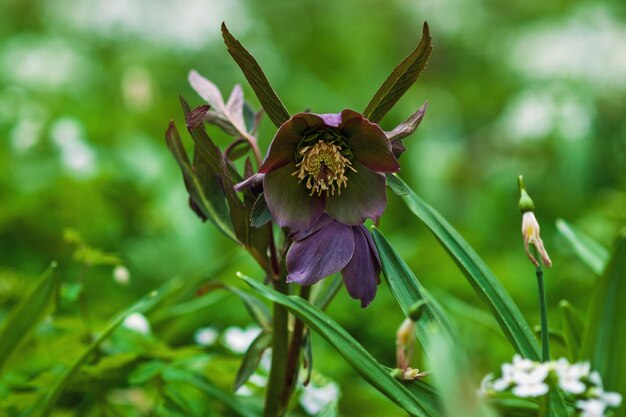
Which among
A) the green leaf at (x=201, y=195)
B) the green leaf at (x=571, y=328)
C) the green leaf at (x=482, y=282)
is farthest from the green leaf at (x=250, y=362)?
the green leaf at (x=571, y=328)

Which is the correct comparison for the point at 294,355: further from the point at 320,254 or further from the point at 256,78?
the point at 256,78

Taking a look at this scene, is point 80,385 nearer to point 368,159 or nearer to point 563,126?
point 368,159

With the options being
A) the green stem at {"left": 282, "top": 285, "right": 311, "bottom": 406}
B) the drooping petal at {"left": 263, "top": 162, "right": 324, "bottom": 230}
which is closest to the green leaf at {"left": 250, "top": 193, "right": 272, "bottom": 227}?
the drooping petal at {"left": 263, "top": 162, "right": 324, "bottom": 230}

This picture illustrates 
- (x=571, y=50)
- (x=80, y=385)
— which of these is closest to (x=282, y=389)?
(x=80, y=385)

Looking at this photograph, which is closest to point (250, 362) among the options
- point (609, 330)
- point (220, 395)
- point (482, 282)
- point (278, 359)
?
point (278, 359)

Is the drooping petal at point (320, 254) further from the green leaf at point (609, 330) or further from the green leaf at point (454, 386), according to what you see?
the green leaf at point (609, 330)
